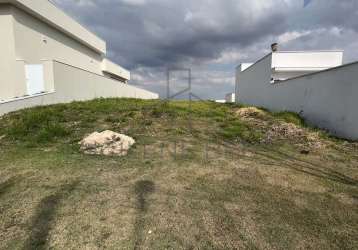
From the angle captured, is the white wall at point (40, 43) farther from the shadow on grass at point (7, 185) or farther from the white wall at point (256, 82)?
the white wall at point (256, 82)

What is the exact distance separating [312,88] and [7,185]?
8.31 m

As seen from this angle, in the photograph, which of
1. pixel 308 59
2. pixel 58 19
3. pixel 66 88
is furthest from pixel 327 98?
pixel 58 19

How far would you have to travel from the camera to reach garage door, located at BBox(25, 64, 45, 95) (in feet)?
26.7

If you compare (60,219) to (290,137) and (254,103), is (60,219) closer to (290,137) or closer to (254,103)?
(290,137)

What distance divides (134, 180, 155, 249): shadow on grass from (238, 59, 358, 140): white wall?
531 centimetres

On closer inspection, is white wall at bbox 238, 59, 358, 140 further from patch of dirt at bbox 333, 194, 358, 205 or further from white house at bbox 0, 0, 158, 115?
white house at bbox 0, 0, 158, 115

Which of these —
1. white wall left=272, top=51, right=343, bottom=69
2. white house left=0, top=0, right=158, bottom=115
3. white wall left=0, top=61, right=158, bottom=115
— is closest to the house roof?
white house left=0, top=0, right=158, bottom=115

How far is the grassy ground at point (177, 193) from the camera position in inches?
74.2

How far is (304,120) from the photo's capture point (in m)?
7.70

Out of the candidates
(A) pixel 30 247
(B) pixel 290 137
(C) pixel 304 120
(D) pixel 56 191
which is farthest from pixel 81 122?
(C) pixel 304 120

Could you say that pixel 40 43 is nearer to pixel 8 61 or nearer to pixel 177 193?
pixel 8 61

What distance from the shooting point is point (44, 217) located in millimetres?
2107

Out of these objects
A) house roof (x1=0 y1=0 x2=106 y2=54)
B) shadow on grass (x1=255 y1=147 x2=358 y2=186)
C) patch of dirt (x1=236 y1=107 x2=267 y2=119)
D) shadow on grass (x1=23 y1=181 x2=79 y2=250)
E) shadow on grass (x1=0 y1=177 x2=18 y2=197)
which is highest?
house roof (x1=0 y1=0 x2=106 y2=54)

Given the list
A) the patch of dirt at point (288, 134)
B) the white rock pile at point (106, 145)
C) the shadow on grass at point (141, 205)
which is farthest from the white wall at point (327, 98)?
the white rock pile at point (106, 145)
